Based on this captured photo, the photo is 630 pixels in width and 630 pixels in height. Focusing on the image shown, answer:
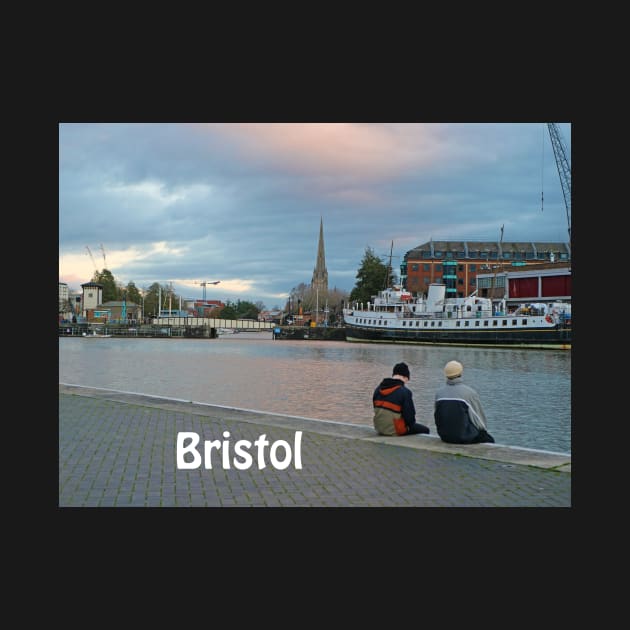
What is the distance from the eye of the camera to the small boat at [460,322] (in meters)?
67.6

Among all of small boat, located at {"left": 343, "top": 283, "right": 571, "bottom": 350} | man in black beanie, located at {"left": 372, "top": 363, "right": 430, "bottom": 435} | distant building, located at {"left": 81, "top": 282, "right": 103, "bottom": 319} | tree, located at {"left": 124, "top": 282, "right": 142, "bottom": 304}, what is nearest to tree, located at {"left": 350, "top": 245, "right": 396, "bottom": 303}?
small boat, located at {"left": 343, "top": 283, "right": 571, "bottom": 350}

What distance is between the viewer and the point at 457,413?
30.9 ft

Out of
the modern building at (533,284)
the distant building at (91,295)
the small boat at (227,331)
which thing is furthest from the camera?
the distant building at (91,295)

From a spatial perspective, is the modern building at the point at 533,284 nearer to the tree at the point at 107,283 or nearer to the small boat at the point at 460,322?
the small boat at the point at 460,322

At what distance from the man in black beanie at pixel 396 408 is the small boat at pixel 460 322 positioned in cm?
5977

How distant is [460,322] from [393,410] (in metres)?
68.0

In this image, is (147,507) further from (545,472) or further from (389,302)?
(389,302)

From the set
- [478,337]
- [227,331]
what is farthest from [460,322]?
[227,331]

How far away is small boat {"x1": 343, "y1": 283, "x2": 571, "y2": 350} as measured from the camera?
67625 millimetres

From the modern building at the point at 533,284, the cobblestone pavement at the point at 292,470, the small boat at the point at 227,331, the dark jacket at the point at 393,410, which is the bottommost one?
the small boat at the point at 227,331

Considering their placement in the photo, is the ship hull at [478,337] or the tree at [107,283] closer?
the ship hull at [478,337]

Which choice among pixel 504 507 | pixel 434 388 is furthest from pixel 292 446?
pixel 434 388

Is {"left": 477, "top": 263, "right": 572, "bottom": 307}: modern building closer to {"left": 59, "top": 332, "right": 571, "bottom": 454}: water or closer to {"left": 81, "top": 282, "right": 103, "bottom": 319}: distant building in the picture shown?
{"left": 59, "top": 332, "right": 571, "bottom": 454}: water

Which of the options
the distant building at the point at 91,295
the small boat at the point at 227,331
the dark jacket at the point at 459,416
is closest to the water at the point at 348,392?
the dark jacket at the point at 459,416
